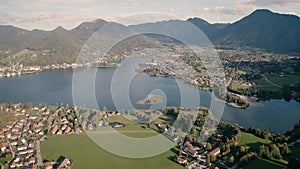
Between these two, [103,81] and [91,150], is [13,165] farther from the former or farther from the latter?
[103,81]

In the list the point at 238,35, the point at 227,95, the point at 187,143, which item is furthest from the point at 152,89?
the point at 238,35

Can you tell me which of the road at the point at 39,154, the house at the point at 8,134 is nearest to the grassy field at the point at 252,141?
the road at the point at 39,154

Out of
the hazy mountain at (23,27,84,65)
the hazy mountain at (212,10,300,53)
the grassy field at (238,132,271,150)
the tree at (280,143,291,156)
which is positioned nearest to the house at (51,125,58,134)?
the grassy field at (238,132,271,150)

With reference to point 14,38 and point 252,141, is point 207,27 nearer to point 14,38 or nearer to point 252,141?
point 14,38

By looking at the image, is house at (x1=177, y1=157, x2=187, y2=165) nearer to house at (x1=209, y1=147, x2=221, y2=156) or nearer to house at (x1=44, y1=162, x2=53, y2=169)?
house at (x1=209, y1=147, x2=221, y2=156)

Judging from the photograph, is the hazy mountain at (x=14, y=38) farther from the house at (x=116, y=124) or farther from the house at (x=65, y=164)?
the house at (x=65, y=164)

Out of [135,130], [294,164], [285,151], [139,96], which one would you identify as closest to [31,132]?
[135,130]
